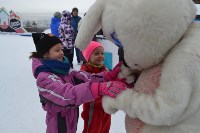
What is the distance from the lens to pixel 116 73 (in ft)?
4.24

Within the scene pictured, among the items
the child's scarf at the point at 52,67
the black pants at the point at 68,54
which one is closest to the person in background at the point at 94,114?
the child's scarf at the point at 52,67

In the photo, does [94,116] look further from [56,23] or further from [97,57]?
[56,23]

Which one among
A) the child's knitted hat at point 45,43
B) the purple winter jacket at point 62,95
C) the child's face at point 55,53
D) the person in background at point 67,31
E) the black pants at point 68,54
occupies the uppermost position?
the child's knitted hat at point 45,43

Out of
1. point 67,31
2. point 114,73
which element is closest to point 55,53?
point 114,73

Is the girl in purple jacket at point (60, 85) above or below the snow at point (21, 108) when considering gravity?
above

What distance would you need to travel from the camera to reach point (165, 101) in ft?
2.72

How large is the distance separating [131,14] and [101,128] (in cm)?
121

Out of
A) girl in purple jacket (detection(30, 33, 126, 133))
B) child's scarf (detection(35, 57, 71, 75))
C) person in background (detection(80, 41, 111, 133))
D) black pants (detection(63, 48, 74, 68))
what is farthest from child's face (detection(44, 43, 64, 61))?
black pants (detection(63, 48, 74, 68))

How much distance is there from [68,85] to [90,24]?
42 centimetres

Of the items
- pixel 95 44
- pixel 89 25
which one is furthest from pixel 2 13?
pixel 89 25

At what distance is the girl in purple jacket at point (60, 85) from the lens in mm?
1186

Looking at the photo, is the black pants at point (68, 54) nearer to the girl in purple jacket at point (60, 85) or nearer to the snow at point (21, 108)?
the snow at point (21, 108)

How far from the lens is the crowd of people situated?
1.19m

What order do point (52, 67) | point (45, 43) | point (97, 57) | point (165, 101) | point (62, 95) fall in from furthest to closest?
point (97, 57), point (45, 43), point (52, 67), point (62, 95), point (165, 101)
